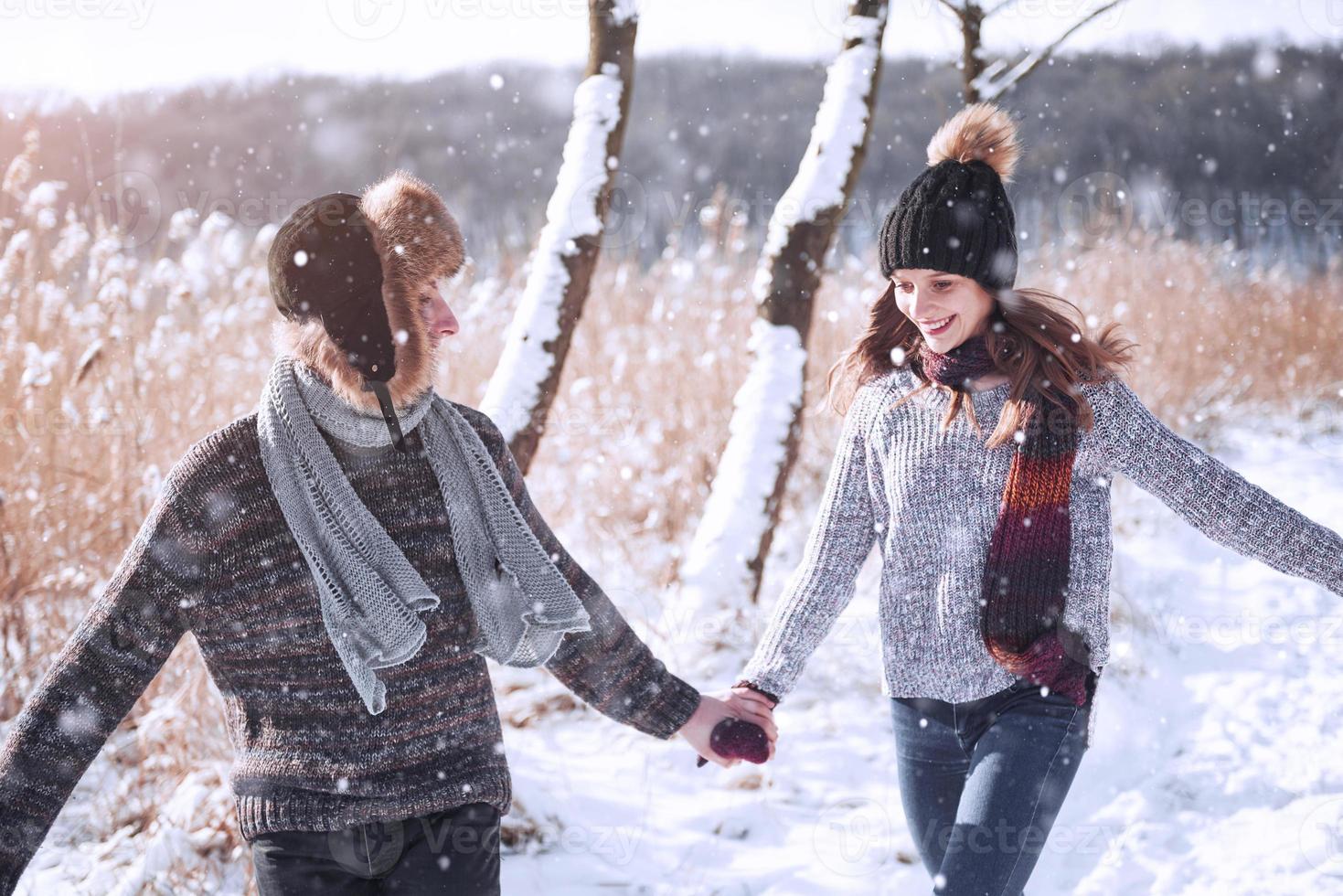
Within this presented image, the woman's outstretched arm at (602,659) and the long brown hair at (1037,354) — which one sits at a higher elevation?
the long brown hair at (1037,354)

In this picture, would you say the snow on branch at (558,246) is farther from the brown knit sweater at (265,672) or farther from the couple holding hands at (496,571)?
the brown knit sweater at (265,672)

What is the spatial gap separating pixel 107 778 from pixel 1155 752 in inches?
145

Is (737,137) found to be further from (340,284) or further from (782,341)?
(340,284)

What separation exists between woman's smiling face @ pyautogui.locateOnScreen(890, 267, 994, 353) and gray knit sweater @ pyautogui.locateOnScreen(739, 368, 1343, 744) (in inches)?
5.2

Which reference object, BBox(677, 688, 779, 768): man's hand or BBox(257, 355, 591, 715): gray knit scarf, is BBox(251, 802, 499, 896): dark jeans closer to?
BBox(257, 355, 591, 715): gray knit scarf

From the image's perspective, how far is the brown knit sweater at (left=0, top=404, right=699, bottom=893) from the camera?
5.40 feet

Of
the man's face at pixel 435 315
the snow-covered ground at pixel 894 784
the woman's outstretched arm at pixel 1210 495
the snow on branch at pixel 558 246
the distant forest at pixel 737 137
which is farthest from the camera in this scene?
the distant forest at pixel 737 137

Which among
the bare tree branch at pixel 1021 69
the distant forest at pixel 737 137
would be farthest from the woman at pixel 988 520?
the distant forest at pixel 737 137

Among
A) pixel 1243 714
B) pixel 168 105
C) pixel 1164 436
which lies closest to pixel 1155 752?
pixel 1243 714

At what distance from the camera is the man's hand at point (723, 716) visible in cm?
215

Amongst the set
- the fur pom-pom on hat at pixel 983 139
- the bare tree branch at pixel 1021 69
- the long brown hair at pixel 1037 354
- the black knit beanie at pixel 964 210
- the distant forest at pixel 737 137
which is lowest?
the long brown hair at pixel 1037 354

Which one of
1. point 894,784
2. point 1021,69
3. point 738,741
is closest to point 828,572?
point 738,741

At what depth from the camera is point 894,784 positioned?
371cm

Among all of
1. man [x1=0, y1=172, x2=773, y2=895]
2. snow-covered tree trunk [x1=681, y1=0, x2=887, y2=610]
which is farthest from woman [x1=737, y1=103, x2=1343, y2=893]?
snow-covered tree trunk [x1=681, y1=0, x2=887, y2=610]
